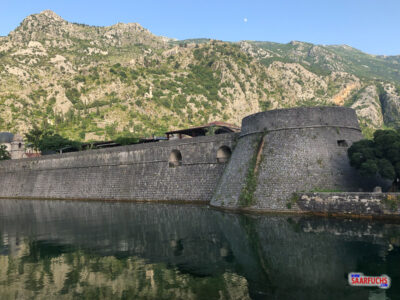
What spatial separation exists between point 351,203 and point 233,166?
12.2 metres

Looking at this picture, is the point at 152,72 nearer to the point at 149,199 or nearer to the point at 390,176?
the point at 149,199

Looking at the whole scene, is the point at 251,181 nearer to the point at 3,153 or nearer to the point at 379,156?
the point at 379,156

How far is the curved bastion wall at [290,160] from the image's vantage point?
2744 cm

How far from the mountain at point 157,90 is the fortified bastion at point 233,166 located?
5504 centimetres

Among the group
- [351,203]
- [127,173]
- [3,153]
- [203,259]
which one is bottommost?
[203,259]

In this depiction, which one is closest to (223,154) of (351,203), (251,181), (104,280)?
(251,181)

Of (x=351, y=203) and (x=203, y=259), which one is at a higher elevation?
(x=351, y=203)

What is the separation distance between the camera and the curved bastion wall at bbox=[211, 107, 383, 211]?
2744 centimetres

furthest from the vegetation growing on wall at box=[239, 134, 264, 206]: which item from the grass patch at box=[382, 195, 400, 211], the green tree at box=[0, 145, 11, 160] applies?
the green tree at box=[0, 145, 11, 160]

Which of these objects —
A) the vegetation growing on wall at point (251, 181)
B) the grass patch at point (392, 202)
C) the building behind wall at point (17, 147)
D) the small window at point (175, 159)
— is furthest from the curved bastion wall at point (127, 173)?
the building behind wall at point (17, 147)

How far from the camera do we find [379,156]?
26594mm

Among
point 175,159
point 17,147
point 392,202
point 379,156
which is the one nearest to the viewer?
point 392,202

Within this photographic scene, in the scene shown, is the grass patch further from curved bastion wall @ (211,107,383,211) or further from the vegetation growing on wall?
the vegetation growing on wall

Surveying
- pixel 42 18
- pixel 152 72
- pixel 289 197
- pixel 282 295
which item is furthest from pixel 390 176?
pixel 42 18
